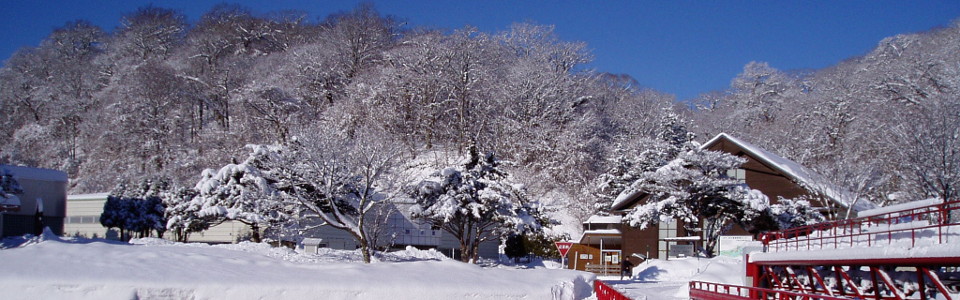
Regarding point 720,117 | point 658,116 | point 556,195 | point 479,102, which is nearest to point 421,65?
point 479,102

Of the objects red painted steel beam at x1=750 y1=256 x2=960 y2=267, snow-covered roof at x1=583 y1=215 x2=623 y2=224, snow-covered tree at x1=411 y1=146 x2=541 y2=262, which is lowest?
red painted steel beam at x1=750 y1=256 x2=960 y2=267

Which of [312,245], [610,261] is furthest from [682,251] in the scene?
[312,245]

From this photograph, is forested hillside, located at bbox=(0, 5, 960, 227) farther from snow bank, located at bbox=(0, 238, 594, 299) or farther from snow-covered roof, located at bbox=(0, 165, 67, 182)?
snow bank, located at bbox=(0, 238, 594, 299)

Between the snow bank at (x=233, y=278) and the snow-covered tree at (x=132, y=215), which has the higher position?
the snow-covered tree at (x=132, y=215)

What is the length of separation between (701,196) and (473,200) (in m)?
12.1

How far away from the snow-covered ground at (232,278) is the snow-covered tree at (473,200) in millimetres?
8600

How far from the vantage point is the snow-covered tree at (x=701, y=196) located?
35375 millimetres

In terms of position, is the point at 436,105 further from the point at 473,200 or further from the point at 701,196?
the point at 473,200

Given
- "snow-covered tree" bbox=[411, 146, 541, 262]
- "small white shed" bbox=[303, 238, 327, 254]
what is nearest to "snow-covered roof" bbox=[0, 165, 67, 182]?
"small white shed" bbox=[303, 238, 327, 254]

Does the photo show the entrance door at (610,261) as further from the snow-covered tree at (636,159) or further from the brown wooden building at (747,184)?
the snow-covered tree at (636,159)

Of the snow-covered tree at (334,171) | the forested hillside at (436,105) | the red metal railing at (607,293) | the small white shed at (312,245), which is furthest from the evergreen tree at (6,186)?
the red metal railing at (607,293)

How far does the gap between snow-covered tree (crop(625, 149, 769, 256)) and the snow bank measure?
1550 cm

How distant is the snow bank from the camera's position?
51.9 feet

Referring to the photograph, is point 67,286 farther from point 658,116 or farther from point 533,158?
point 658,116
